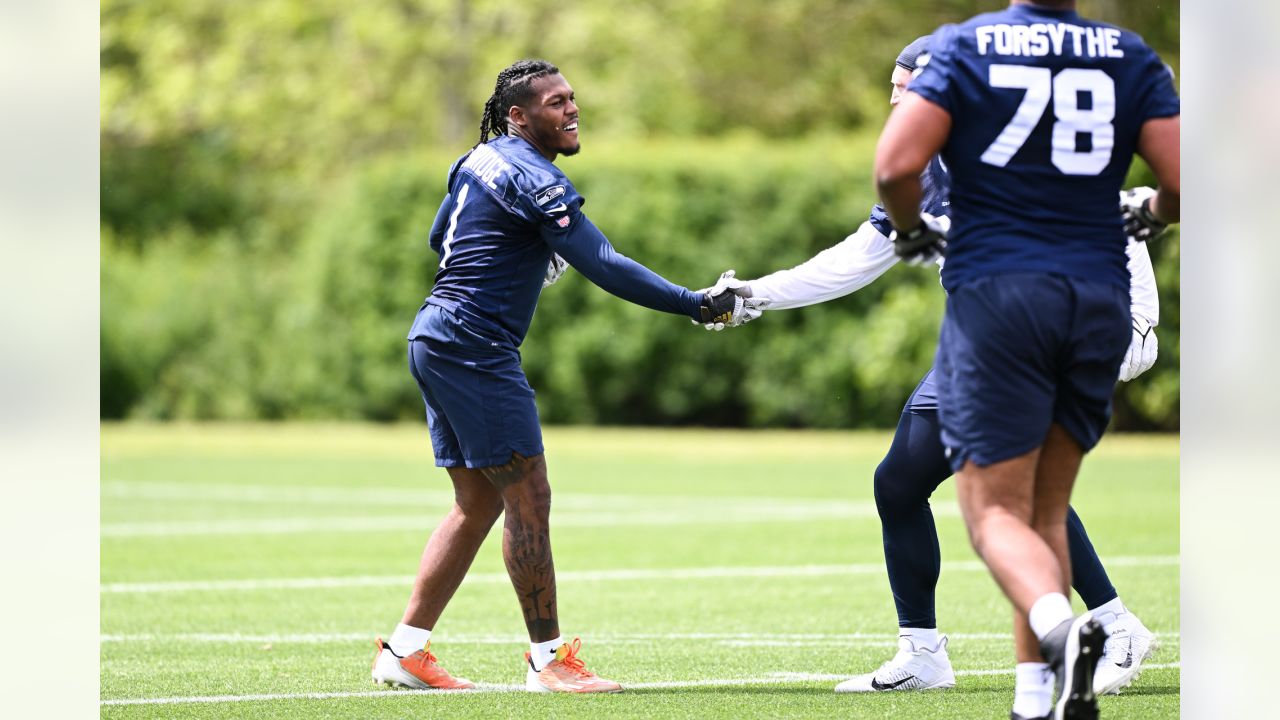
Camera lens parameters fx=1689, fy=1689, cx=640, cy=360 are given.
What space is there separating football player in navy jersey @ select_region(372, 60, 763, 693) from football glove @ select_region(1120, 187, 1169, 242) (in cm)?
153

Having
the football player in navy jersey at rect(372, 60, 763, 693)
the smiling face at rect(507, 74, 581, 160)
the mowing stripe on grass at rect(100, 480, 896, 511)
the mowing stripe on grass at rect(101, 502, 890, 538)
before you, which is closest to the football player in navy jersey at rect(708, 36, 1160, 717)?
the football player in navy jersey at rect(372, 60, 763, 693)

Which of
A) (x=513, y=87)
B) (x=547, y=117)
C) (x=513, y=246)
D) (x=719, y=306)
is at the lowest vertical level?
(x=719, y=306)

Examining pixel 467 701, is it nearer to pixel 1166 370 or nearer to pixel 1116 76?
pixel 1116 76

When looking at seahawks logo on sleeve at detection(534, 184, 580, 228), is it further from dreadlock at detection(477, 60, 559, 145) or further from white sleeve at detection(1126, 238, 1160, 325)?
white sleeve at detection(1126, 238, 1160, 325)

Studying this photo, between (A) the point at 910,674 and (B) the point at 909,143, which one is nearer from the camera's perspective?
(B) the point at 909,143

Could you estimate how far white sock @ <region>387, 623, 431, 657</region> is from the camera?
6348 mm

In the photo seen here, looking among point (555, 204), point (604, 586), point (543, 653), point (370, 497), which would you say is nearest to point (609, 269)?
point (555, 204)

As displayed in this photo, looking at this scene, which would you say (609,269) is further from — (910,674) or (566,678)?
(910,674)

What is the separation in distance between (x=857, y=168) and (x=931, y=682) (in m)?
15.9

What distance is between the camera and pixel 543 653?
6.20 meters

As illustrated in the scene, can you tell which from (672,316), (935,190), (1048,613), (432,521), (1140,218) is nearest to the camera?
(1048,613)

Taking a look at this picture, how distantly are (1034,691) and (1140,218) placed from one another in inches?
58.5

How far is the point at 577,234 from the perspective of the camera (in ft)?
19.7

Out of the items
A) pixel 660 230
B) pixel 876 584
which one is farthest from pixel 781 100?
pixel 876 584
